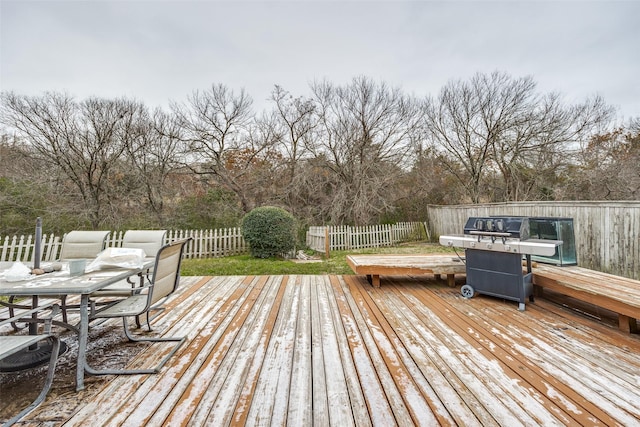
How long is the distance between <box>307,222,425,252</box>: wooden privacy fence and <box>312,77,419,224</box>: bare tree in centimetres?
66

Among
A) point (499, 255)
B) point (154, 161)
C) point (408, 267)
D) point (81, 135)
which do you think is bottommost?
point (408, 267)

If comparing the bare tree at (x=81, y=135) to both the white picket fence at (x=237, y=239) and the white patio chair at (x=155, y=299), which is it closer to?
the white picket fence at (x=237, y=239)

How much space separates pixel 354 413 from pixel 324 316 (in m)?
1.43

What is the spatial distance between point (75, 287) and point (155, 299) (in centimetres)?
49

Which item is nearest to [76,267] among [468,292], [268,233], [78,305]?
[78,305]

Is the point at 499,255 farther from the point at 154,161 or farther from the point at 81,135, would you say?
the point at 81,135

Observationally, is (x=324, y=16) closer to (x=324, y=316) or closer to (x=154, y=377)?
(x=324, y=316)

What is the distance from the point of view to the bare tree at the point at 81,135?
7.46 m

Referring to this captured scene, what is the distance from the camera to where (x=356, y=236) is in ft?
29.0

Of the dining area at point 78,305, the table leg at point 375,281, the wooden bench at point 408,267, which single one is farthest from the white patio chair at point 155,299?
the table leg at point 375,281

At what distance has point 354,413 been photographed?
1.35 meters

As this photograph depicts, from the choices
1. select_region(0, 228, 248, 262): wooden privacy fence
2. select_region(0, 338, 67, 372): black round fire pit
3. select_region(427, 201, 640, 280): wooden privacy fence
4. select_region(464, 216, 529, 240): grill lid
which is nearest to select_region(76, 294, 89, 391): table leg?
select_region(0, 338, 67, 372): black round fire pit

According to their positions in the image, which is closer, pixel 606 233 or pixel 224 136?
pixel 606 233

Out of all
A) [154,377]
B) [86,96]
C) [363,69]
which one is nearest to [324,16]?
[363,69]
